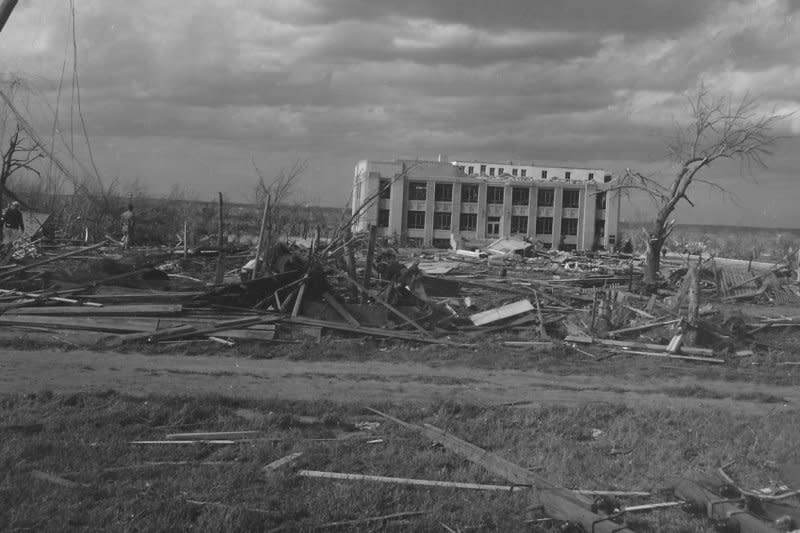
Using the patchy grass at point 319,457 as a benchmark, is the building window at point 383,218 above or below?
above

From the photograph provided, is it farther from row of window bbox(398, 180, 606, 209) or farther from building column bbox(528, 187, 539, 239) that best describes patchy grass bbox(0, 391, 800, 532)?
building column bbox(528, 187, 539, 239)

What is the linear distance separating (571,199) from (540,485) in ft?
287

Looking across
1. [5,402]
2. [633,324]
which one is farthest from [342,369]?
[633,324]

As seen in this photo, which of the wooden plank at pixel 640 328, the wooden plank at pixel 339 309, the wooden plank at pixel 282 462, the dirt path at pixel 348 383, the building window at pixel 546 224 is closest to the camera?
the wooden plank at pixel 282 462

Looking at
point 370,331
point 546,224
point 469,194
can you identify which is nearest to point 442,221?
point 469,194

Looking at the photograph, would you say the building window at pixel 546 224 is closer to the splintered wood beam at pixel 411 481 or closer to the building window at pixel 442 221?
the building window at pixel 442 221

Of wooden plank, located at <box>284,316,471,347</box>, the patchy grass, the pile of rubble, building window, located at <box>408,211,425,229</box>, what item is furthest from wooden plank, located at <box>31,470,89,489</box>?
building window, located at <box>408,211,425,229</box>

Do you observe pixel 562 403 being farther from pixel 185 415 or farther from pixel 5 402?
pixel 5 402

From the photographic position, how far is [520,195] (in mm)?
90062

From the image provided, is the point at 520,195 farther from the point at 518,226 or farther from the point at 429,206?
the point at 429,206

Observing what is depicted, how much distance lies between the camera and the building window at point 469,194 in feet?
293

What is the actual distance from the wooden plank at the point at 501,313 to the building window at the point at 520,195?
74.9 m

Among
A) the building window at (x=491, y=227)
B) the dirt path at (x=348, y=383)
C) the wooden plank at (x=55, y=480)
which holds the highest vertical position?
the building window at (x=491, y=227)

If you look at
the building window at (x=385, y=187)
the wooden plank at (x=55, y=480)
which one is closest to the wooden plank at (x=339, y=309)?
the building window at (x=385, y=187)
